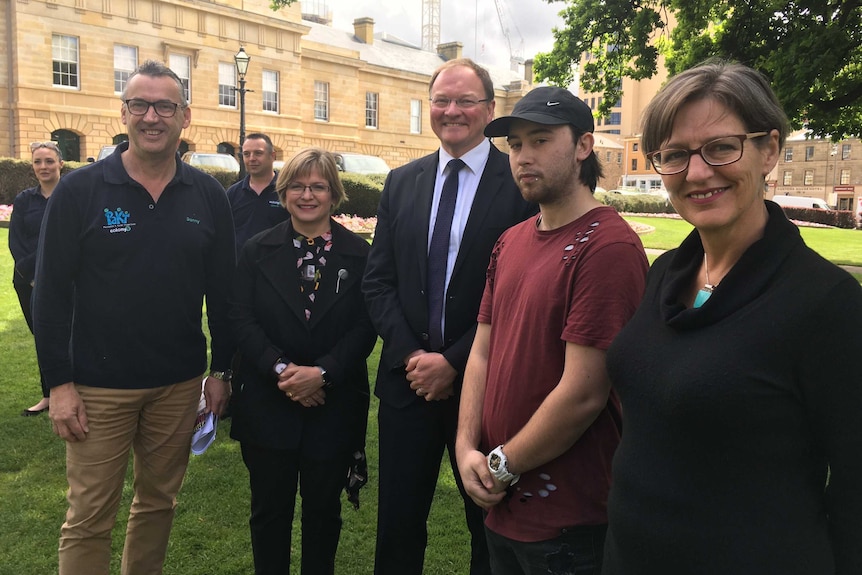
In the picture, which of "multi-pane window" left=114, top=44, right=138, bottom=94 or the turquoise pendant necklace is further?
"multi-pane window" left=114, top=44, right=138, bottom=94

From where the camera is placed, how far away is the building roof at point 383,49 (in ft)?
152

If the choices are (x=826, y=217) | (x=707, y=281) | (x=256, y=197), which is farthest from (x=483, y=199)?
(x=826, y=217)

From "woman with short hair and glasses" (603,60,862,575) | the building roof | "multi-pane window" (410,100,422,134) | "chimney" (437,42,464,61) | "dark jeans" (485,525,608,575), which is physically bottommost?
"dark jeans" (485,525,608,575)

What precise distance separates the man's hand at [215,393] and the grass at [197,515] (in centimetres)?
99

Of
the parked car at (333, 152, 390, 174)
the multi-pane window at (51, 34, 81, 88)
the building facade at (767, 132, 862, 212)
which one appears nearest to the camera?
the parked car at (333, 152, 390, 174)

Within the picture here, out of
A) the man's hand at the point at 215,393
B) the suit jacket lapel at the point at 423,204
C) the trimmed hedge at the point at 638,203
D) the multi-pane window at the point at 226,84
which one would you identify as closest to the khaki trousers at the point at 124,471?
the man's hand at the point at 215,393

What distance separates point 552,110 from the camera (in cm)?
242

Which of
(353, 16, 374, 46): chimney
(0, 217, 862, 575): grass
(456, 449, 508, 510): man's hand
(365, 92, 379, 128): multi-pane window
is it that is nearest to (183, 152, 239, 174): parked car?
(0, 217, 862, 575): grass

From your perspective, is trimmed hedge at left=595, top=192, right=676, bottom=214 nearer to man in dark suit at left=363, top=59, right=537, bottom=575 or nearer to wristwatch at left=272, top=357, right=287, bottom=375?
man in dark suit at left=363, top=59, right=537, bottom=575

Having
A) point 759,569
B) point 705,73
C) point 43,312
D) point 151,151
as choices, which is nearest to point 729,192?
point 705,73

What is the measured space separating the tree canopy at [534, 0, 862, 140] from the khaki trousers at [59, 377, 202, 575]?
10.7 m

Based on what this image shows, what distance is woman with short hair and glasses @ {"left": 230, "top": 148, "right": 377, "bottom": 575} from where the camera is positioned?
11.1 feet

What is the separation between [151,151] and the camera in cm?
326

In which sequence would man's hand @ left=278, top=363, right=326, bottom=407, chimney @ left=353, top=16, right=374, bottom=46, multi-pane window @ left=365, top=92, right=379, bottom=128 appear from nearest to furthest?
man's hand @ left=278, top=363, right=326, bottom=407, multi-pane window @ left=365, top=92, right=379, bottom=128, chimney @ left=353, top=16, right=374, bottom=46
